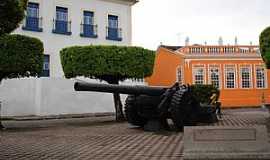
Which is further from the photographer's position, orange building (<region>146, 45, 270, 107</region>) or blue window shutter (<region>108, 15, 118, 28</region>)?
orange building (<region>146, 45, 270, 107</region>)

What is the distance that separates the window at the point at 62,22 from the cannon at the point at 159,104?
13425 mm

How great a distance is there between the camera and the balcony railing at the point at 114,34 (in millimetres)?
29672

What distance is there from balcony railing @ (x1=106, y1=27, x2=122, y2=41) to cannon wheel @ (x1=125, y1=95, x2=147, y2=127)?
14206mm

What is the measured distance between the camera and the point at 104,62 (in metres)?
19.1

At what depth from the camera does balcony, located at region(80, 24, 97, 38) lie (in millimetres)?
28781

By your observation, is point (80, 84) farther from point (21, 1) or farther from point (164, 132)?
point (21, 1)

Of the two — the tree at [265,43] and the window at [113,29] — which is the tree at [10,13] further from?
the window at [113,29]

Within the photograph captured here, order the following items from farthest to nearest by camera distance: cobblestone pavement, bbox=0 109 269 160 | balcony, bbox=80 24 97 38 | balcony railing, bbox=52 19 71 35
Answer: balcony, bbox=80 24 97 38 < balcony railing, bbox=52 19 71 35 < cobblestone pavement, bbox=0 109 269 160

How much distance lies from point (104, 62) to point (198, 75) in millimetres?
18542

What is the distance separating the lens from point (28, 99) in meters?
25.0

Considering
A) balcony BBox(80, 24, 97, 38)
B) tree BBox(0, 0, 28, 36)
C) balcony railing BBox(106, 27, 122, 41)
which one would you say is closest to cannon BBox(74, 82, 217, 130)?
tree BBox(0, 0, 28, 36)

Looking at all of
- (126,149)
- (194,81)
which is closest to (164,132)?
(126,149)

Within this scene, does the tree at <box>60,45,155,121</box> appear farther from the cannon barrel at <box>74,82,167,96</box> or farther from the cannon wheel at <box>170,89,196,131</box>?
the cannon wheel at <box>170,89,196,131</box>

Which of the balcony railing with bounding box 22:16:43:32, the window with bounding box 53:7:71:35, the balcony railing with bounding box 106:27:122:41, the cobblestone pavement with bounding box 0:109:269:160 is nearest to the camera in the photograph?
the cobblestone pavement with bounding box 0:109:269:160
